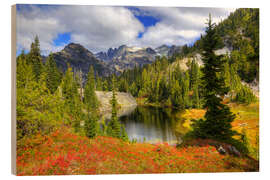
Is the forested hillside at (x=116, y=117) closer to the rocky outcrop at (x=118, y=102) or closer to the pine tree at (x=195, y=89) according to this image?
the rocky outcrop at (x=118, y=102)

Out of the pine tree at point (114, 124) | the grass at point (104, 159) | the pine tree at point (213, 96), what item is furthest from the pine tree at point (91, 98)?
the pine tree at point (213, 96)

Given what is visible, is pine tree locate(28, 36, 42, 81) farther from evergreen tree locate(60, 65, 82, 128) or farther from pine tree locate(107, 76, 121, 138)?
pine tree locate(107, 76, 121, 138)

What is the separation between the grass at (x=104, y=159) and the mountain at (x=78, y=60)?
15.0 ft

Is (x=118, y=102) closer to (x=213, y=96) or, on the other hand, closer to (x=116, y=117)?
(x=116, y=117)

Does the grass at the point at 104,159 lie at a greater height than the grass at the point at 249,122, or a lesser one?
lesser

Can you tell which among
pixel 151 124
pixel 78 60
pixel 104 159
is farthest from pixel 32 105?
pixel 151 124

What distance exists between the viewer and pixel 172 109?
17.4m

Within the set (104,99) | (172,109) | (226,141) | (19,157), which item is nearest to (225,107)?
(226,141)

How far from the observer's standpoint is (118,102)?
420 inches

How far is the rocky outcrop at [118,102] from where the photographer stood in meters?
9.57

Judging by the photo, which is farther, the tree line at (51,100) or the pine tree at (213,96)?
the pine tree at (213,96)

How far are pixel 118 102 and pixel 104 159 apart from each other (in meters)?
4.89
